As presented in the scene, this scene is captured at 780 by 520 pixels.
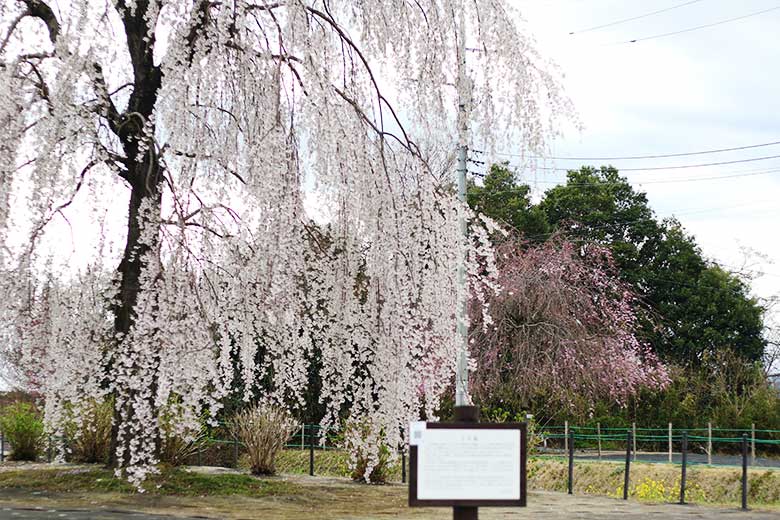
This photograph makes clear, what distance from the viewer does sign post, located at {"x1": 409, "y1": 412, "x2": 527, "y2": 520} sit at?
218 inches

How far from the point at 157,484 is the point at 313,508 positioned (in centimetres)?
202

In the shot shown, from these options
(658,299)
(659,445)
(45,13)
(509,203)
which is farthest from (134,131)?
(658,299)

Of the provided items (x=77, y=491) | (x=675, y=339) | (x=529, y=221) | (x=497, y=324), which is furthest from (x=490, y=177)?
(x=77, y=491)

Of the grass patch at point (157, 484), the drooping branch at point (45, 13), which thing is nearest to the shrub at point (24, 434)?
the grass patch at point (157, 484)

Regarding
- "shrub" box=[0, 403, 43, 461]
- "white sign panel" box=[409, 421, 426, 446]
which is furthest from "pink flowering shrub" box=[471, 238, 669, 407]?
"white sign panel" box=[409, 421, 426, 446]

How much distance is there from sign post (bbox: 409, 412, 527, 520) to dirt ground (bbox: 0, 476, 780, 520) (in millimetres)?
4199

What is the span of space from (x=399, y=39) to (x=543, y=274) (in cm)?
1940

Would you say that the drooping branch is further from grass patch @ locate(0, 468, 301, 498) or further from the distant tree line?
the distant tree line

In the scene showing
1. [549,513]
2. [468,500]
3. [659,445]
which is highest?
[468,500]

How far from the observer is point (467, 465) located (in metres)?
5.59

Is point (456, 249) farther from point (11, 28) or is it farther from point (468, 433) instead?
point (11, 28)

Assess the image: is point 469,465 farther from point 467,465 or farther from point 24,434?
point 24,434

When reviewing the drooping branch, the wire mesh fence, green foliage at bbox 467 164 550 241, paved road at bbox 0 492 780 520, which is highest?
green foliage at bbox 467 164 550 241

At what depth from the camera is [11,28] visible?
329 inches
